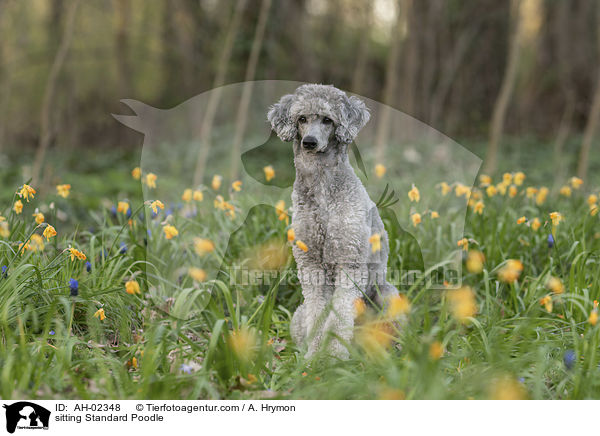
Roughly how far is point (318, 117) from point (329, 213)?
1.78 ft

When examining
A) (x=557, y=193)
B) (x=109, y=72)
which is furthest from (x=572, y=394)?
(x=109, y=72)

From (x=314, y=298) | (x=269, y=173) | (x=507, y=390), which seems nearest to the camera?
(x=507, y=390)

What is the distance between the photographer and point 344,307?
9.56 feet

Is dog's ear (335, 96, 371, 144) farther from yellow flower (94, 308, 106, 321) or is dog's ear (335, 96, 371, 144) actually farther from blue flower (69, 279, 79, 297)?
blue flower (69, 279, 79, 297)

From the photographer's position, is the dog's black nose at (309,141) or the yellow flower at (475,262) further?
the yellow flower at (475,262)

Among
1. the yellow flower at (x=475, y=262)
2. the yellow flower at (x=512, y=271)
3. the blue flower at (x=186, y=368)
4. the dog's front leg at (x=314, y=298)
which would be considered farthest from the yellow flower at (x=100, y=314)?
the yellow flower at (x=512, y=271)

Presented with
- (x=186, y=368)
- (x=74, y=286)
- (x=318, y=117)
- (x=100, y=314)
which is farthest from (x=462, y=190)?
(x=74, y=286)

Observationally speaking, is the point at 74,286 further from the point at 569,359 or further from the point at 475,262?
the point at 569,359

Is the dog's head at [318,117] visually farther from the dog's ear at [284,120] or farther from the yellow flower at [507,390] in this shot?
the yellow flower at [507,390]

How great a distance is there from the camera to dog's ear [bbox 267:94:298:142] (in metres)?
2.81

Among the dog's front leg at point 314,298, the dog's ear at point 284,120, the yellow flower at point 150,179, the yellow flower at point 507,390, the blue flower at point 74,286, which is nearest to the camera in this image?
the yellow flower at point 507,390

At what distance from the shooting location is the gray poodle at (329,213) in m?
2.74
